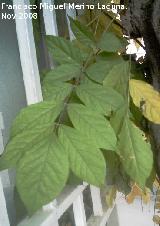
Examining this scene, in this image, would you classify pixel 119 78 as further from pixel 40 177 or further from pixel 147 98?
pixel 40 177

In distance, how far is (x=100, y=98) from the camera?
37 cm

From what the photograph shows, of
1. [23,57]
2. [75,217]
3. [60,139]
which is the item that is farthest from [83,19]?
[75,217]

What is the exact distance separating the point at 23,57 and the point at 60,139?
395mm

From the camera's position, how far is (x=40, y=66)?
2.59ft

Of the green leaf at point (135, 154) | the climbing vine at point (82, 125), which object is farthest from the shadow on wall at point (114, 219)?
the green leaf at point (135, 154)

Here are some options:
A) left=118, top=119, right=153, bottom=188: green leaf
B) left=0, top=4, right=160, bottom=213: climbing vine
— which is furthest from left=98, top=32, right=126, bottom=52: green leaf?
A: left=118, top=119, right=153, bottom=188: green leaf

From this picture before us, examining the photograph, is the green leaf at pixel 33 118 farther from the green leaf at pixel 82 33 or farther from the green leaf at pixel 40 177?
the green leaf at pixel 82 33

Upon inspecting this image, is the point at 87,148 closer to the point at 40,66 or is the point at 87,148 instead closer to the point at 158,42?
the point at 158,42

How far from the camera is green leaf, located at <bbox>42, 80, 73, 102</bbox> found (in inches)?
15.1

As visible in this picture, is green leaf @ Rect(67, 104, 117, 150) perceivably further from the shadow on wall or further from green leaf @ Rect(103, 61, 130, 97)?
the shadow on wall

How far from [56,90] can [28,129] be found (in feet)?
0.25

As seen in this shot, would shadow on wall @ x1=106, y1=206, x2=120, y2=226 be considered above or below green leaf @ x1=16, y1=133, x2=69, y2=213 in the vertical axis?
below

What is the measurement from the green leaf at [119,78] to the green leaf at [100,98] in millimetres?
28

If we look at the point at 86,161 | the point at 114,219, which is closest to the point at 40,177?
the point at 86,161
